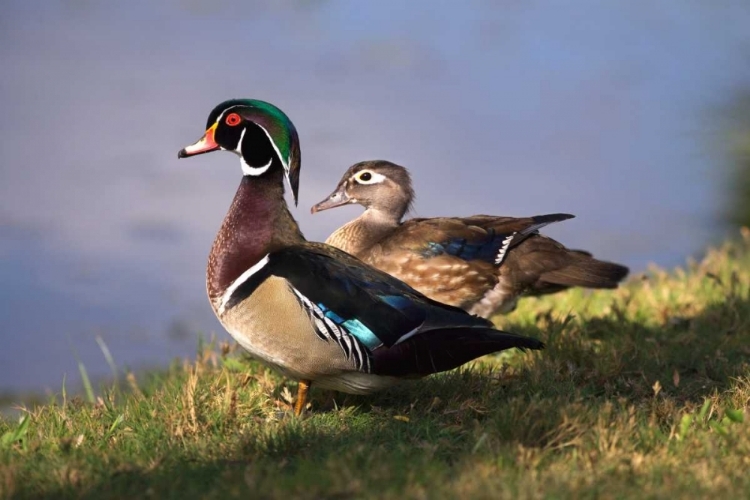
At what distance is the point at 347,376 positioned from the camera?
4.67 metres

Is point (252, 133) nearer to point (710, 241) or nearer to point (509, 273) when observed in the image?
point (509, 273)

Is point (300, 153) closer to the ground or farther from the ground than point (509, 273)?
farther from the ground

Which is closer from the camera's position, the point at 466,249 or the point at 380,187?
the point at 466,249

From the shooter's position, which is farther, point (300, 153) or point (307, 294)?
Result: point (300, 153)

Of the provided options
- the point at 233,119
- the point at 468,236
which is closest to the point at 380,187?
the point at 468,236

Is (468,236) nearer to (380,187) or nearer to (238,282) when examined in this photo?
(380,187)

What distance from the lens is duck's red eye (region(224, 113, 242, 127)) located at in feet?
16.8

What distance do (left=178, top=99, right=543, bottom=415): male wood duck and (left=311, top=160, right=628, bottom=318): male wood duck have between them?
1.54m

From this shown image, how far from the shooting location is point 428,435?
4.30 meters

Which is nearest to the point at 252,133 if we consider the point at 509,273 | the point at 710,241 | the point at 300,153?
the point at 300,153

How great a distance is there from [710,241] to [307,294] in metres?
8.24

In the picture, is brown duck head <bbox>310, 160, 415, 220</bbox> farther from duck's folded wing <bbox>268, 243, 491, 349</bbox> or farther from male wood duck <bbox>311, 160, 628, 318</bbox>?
duck's folded wing <bbox>268, 243, 491, 349</bbox>

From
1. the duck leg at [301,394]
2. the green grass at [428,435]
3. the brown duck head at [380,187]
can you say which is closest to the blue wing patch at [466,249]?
the green grass at [428,435]

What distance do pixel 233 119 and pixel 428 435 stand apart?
83.9 inches
